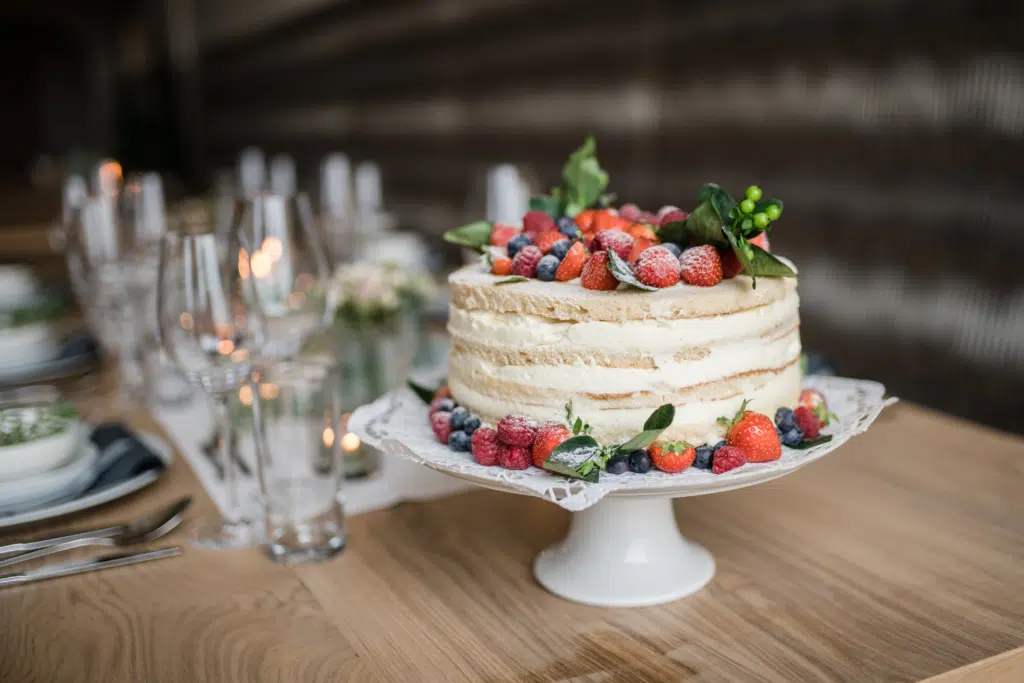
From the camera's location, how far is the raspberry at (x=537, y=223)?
1307 millimetres

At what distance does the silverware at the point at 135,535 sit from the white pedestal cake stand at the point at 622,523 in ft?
1.02

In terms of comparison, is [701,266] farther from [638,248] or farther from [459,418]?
[459,418]

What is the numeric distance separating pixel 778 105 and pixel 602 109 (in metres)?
1.21

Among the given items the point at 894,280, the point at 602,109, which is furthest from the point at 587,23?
the point at 894,280

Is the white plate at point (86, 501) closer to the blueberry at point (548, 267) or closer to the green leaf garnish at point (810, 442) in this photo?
the blueberry at point (548, 267)

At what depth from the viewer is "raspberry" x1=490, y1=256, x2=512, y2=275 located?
1.23 m

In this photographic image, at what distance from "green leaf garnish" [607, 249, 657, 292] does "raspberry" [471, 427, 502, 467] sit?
0.77 feet

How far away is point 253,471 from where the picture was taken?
1506mm

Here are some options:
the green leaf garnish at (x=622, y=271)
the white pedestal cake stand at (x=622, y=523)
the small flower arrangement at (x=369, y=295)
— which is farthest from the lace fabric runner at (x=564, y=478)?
the small flower arrangement at (x=369, y=295)

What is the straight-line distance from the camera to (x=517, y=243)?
1233mm

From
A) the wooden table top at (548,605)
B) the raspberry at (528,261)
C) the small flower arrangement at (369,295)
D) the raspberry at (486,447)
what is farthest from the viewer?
the small flower arrangement at (369,295)

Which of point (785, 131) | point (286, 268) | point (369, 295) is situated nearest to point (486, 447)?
point (286, 268)

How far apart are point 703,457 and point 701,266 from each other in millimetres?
224

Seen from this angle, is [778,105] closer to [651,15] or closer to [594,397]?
[651,15]
